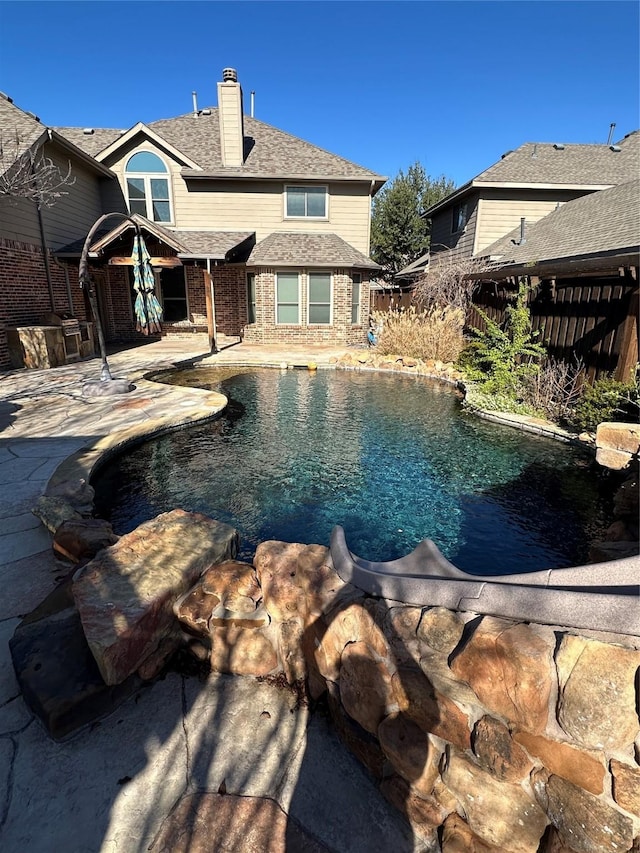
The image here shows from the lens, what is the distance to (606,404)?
21.3ft

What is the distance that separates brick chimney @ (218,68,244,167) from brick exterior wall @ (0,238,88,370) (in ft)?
22.7

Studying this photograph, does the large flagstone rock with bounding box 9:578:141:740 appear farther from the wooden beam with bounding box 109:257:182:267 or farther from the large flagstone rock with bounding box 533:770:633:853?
the wooden beam with bounding box 109:257:182:267

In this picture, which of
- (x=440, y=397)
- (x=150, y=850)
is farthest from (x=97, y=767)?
(x=440, y=397)

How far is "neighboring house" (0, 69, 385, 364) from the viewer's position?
49.3 feet

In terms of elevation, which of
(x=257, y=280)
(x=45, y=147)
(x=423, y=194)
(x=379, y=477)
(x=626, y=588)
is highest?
(x=423, y=194)

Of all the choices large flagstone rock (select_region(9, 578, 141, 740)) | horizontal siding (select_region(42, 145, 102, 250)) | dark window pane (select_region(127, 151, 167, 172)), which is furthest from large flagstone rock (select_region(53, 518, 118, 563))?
dark window pane (select_region(127, 151, 167, 172))

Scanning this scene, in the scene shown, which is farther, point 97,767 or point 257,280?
point 257,280

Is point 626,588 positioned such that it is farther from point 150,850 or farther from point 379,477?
point 379,477

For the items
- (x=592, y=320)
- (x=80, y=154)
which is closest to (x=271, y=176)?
(x=80, y=154)

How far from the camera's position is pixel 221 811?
1.78 m

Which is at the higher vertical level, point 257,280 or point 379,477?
point 257,280

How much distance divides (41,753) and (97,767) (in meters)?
0.28

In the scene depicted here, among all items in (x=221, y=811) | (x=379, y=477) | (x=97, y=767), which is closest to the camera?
(x=221, y=811)

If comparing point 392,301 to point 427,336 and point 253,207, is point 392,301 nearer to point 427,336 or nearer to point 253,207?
point 253,207
